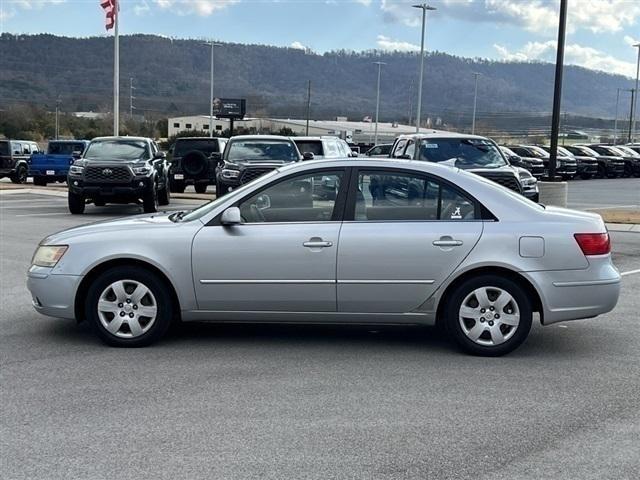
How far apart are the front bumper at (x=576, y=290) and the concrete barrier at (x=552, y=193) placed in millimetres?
13432

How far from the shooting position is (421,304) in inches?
253

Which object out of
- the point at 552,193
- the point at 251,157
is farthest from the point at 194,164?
the point at 552,193

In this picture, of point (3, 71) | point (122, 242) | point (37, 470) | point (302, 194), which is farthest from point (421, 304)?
point (3, 71)

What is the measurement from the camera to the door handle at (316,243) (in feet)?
20.9

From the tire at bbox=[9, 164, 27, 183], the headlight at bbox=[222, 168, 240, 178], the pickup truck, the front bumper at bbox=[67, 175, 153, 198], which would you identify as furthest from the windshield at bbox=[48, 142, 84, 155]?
the headlight at bbox=[222, 168, 240, 178]

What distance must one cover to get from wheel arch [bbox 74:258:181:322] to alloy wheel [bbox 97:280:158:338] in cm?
17

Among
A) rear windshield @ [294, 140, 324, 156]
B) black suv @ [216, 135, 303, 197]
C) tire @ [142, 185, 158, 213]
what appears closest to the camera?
black suv @ [216, 135, 303, 197]

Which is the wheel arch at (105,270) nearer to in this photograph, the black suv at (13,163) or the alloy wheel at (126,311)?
the alloy wheel at (126,311)

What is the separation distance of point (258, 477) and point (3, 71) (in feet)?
395

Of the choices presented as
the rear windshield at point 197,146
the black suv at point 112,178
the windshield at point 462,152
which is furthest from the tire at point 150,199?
the rear windshield at point 197,146

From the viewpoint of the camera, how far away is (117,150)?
18984 mm

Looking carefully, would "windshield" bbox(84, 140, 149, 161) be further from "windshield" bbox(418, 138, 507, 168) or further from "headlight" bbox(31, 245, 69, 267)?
"headlight" bbox(31, 245, 69, 267)

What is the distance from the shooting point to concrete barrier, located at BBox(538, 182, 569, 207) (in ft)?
64.3

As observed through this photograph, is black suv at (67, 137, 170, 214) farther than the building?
No
